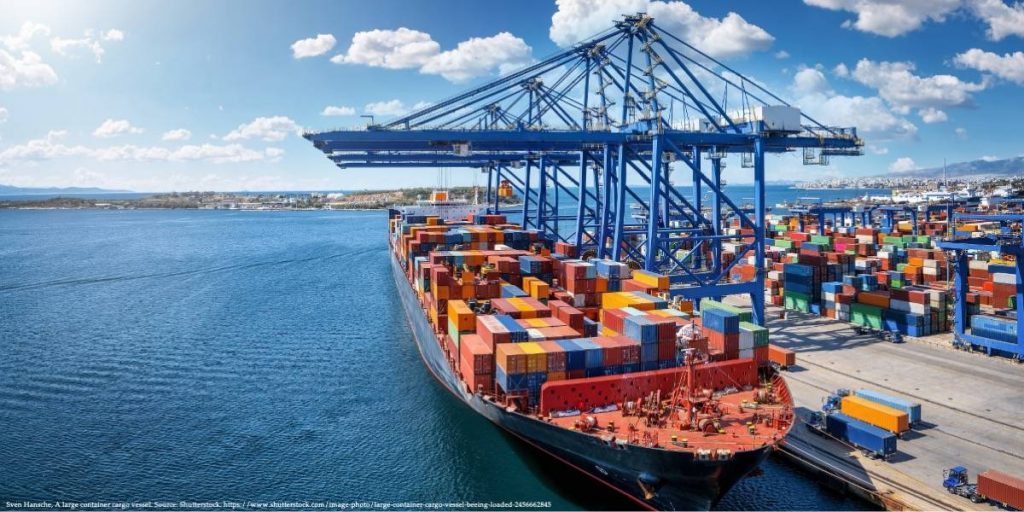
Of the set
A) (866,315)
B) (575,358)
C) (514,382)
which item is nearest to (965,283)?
(866,315)

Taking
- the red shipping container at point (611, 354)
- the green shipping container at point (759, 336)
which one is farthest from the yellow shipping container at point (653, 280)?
the red shipping container at point (611, 354)

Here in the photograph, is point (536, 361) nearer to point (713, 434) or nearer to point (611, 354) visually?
point (611, 354)

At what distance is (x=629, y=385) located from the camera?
21.5 metres

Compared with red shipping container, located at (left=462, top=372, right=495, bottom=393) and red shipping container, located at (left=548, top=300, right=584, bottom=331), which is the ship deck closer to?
red shipping container, located at (left=462, top=372, right=495, bottom=393)

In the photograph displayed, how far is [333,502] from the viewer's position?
2011 centimetres

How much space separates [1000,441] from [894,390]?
5.40m

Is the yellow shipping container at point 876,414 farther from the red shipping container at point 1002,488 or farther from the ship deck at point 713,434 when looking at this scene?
the ship deck at point 713,434

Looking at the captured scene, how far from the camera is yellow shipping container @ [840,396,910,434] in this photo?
22.5 m

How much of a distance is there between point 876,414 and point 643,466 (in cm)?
1078

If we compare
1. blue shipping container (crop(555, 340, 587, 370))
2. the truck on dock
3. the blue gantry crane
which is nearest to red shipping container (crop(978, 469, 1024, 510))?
the truck on dock

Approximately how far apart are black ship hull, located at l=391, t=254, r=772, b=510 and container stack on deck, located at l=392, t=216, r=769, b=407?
58.7 inches

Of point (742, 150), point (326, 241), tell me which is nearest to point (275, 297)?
point (742, 150)

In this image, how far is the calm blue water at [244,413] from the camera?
20875 millimetres

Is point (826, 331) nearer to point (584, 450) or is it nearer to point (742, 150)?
point (742, 150)
